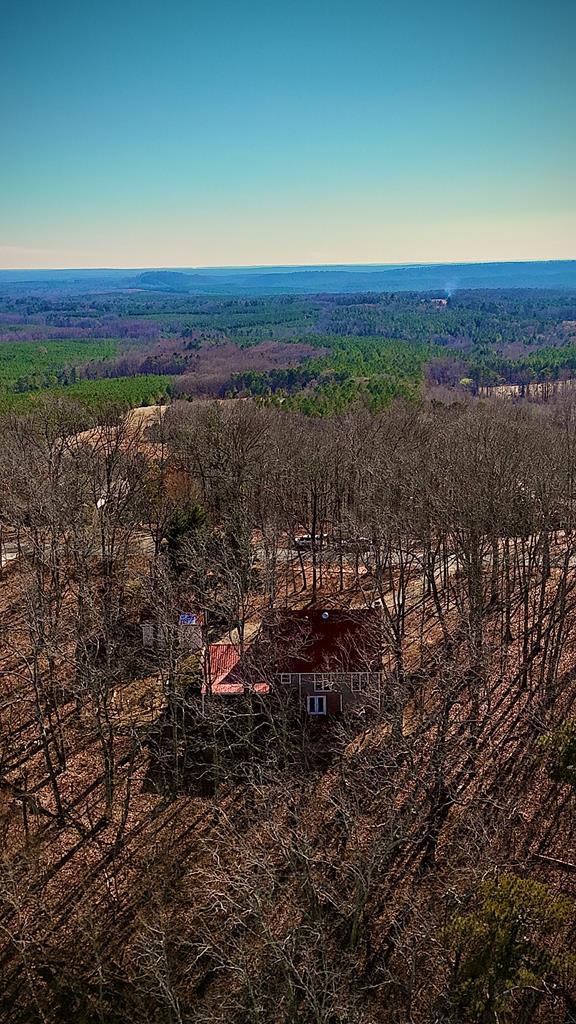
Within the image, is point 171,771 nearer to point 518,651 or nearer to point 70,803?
point 70,803

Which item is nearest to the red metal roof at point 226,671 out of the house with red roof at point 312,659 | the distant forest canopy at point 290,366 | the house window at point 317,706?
the house with red roof at point 312,659

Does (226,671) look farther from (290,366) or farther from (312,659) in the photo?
(290,366)

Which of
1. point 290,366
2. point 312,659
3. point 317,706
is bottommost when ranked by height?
point 317,706

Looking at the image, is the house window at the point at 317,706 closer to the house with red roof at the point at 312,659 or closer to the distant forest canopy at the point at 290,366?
the house with red roof at the point at 312,659

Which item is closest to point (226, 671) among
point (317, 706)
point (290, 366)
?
point (317, 706)

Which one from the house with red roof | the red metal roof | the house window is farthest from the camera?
the house window

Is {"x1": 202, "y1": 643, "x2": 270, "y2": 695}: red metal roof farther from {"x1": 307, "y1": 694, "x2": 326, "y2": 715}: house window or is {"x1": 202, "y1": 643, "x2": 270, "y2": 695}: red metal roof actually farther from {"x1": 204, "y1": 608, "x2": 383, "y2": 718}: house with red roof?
{"x1": 307, "y1": 694, "x2": 326, "y2": 715}: house window

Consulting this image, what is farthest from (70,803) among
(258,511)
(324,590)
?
(258,511)

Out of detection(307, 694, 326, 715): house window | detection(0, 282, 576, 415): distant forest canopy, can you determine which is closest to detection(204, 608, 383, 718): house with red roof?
detection(307, 694, 326, 715): house window
